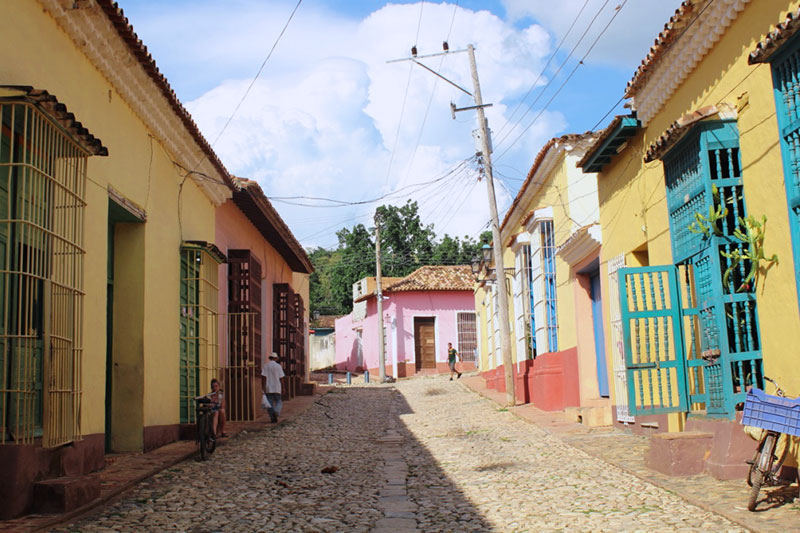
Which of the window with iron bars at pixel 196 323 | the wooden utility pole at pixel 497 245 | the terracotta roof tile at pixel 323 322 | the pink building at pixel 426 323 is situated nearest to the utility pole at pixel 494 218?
the wooden utility pole at pixel 497 245

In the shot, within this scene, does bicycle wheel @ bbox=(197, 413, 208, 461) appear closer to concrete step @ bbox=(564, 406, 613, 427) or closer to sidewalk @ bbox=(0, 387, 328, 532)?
sidewalk @ bbox=(0, 387, 328, 532)

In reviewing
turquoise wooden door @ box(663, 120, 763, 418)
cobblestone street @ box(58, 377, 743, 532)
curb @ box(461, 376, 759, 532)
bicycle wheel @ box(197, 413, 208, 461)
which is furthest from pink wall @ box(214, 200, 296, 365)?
turquoise wooden door @ box(663, 120, 763, 418)

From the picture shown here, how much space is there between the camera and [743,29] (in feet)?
24.4

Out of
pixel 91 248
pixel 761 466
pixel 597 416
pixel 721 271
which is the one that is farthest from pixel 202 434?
pixel 761 466

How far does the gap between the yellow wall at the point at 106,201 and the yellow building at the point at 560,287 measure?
6057 mm

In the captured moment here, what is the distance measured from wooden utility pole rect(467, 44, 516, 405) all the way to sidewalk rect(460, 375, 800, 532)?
15.9 ft

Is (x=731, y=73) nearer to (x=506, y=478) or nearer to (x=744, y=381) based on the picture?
(x=744, y=381)

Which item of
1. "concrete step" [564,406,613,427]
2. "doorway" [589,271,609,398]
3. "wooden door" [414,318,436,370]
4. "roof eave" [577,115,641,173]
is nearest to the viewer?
"roof eave" [577,115,641,173]

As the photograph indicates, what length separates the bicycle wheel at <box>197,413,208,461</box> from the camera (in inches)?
372

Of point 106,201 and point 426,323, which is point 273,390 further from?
point 426,323

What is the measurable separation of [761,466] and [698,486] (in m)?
1.09

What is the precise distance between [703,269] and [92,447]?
6185mm

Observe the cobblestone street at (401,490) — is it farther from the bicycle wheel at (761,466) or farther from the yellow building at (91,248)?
the yellow building at (91,248)

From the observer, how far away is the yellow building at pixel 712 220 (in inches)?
264
